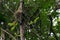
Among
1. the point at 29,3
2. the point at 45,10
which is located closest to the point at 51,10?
the point at 45,10

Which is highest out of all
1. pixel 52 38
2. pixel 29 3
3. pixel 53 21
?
pixel 29 3

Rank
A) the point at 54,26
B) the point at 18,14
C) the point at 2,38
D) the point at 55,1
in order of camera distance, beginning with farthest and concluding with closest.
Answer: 1. the point at 54,26
2. the point at 55,1
3. the point at 2,38
4. the point at 18,14

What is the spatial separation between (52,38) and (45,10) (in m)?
0.34

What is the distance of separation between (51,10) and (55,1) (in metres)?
0.15

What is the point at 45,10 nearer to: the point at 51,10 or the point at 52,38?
the point at 51,10

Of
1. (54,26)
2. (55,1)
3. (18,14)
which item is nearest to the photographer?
(18,14)

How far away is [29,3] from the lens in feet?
7.24

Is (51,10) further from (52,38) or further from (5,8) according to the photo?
(5,8)

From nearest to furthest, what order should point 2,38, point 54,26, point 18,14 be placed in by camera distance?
1. point 18,14
2. point 2,38
3. point 54,26

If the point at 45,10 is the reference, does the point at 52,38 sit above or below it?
below

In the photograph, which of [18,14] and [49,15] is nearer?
[18,14]

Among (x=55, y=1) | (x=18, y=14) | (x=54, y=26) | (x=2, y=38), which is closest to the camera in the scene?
(x=18, y=14)

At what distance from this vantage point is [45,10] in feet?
7.00

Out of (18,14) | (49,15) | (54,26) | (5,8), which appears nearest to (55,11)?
(49,15)
